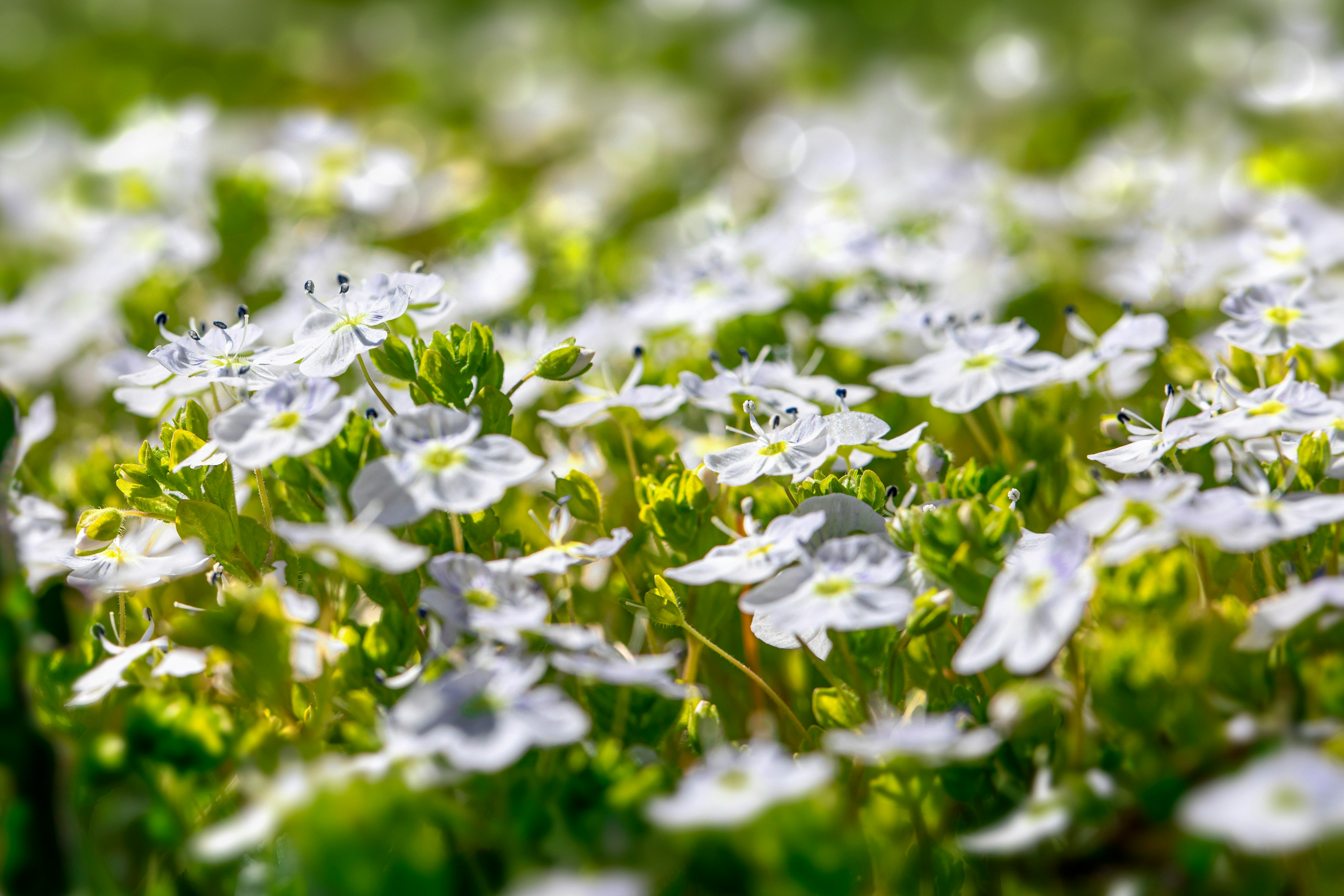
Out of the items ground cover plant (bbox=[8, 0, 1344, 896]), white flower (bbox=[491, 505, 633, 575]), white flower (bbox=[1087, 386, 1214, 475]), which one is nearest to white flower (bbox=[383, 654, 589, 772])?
ground cover plant (bbox=[8, 0, 1344, 896])

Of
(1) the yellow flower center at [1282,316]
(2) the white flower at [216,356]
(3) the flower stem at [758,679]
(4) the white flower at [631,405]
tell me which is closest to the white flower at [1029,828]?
(3) the flower stem at [758,679]

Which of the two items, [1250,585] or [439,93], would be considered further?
[439,93]

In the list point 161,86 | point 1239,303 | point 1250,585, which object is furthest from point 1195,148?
point 161,86

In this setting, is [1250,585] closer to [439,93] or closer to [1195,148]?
[1195,148]

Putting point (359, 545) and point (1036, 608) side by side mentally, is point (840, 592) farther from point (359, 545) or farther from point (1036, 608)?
point (359, 545)

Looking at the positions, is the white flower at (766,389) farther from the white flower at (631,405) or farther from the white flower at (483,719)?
the white flower at (483,719)
